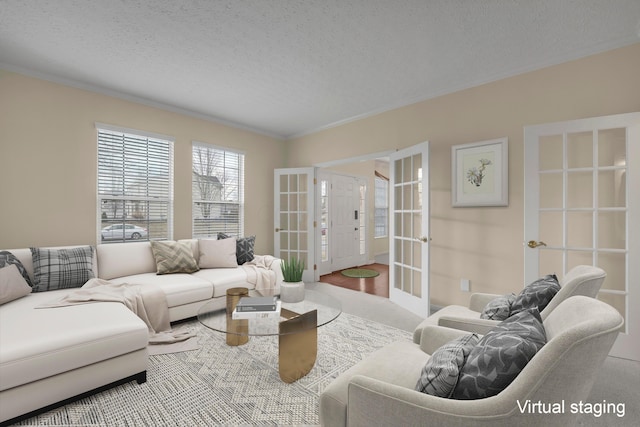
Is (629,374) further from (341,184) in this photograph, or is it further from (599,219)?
(341,184)

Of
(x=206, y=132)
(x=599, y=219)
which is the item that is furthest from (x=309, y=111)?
(x=599, y=219)

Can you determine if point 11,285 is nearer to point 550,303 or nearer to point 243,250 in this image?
point 243,250

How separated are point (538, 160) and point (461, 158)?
2.53 ft

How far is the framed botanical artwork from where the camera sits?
10.0 ft

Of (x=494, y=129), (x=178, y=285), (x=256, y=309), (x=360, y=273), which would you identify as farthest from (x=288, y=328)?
(x=360, y=273)

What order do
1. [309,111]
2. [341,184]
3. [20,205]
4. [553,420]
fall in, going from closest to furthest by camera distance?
[553,420] → [20,205] → [309,111] → [341,184]

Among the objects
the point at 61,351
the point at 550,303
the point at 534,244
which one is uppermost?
the point at 534,244

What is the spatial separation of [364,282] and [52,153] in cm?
454

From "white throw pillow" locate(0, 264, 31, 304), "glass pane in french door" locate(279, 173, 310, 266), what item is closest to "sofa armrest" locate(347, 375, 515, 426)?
"white throw pillow" locate(0, 264, 31, 304)

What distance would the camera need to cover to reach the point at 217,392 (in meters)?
1.92

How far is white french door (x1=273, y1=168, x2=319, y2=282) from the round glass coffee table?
265 cm

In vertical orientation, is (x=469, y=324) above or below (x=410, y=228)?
below

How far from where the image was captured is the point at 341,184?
6312 millimetres

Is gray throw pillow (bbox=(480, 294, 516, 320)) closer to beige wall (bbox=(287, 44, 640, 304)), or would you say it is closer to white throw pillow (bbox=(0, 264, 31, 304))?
beige wall (bbox=(287, 44, 640, 304))
